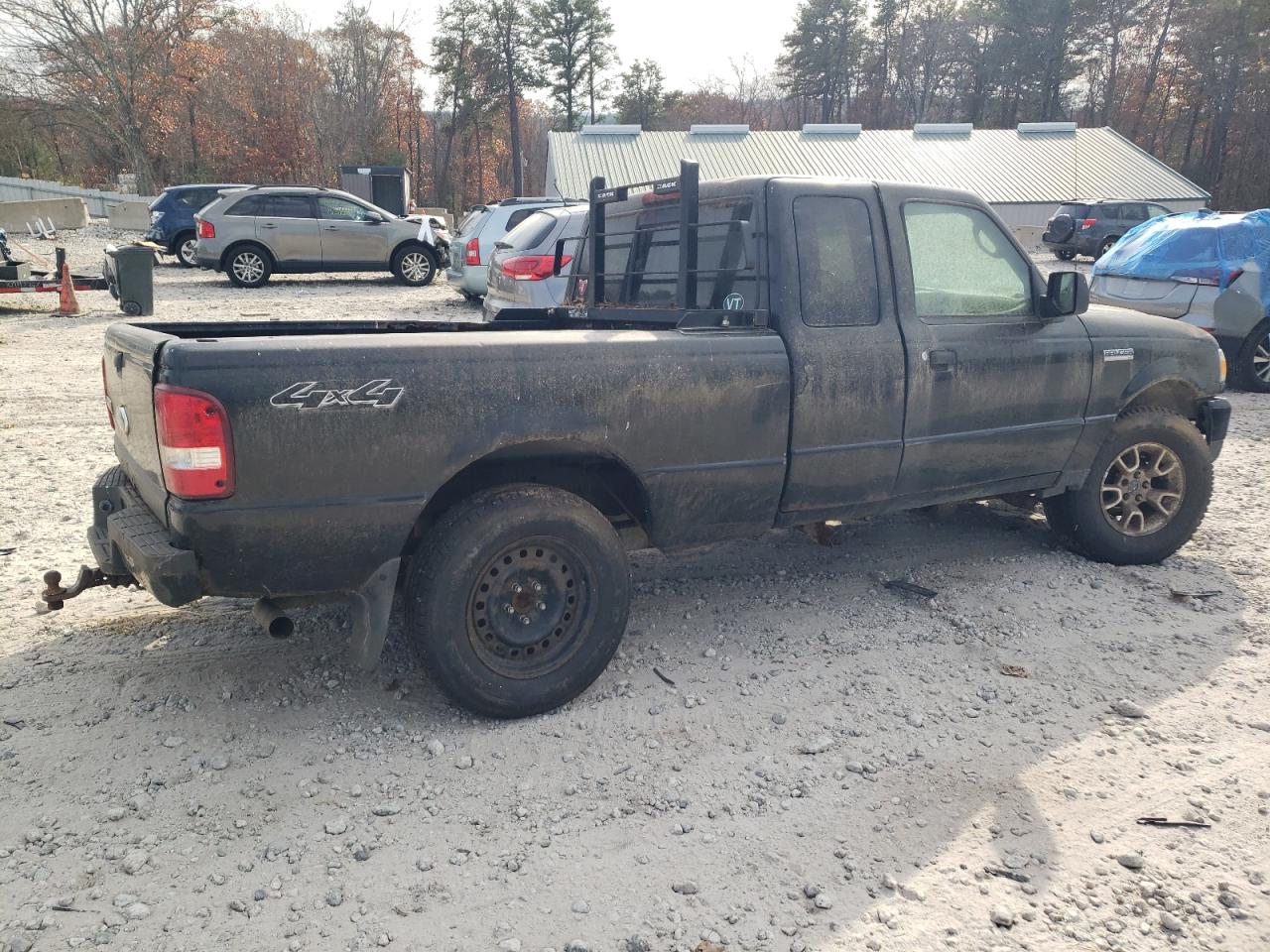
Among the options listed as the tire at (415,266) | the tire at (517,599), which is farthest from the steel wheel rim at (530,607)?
the tire at (415,266)

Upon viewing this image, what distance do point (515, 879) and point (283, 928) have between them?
644 millimetres

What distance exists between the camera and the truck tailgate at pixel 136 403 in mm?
3180

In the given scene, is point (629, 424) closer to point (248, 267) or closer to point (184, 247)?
point (248, 267)

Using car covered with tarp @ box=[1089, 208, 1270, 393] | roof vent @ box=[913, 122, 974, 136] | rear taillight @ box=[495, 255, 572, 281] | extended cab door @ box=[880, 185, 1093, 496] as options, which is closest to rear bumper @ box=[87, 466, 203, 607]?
extended cab door @ box=[880, 185, 1093, 496]

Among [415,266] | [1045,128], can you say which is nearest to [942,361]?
[415,266]

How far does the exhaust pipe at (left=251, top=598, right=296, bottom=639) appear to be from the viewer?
10.6 feet

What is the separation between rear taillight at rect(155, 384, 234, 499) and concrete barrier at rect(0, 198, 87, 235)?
93.7 feet

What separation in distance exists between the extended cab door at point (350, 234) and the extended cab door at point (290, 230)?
20cm

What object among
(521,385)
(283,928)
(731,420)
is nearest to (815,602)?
(731,420)

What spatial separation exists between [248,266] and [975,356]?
16279mm

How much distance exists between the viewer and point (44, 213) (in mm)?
27250

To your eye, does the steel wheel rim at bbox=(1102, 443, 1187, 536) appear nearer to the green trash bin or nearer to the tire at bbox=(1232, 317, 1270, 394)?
the tire at bbox=(1232, 317, 1270, 394)

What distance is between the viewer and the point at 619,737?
3.56 metres

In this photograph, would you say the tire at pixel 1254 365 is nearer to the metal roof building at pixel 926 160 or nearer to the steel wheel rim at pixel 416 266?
the steel wheel rim at pixel 416 266
